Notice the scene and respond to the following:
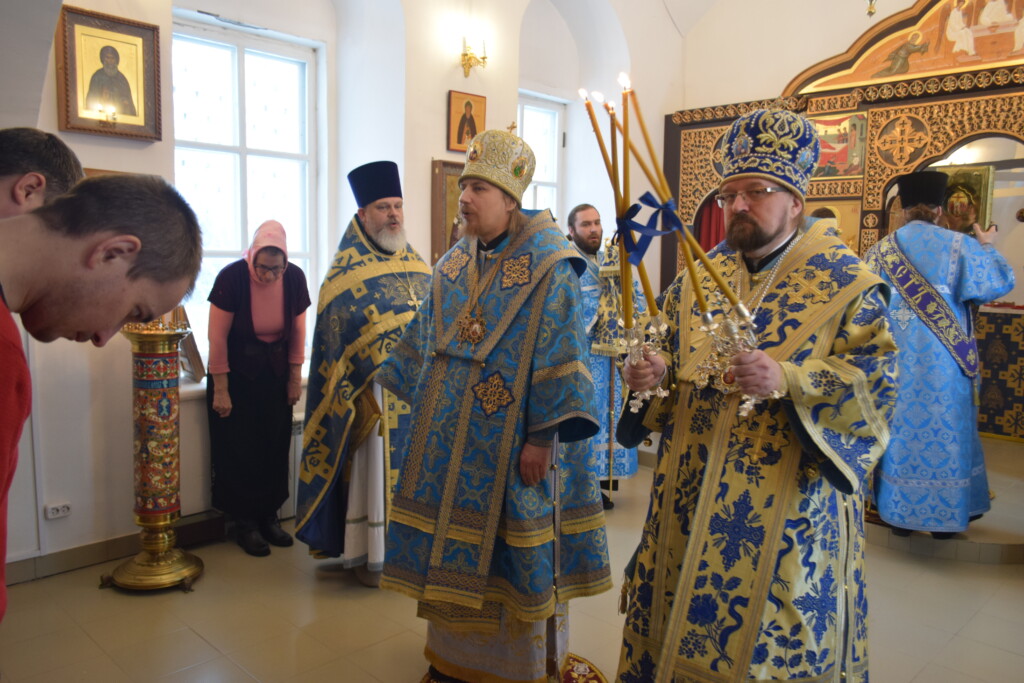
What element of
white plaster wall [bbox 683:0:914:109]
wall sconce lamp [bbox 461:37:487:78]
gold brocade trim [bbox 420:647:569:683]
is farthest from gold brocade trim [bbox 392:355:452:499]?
white plaster wall [bbox 683:0:914:109]

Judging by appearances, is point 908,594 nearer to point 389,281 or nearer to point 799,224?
point 799,224

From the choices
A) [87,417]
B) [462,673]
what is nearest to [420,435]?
[462,673]

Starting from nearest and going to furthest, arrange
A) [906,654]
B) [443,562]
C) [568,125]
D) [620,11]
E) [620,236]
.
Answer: [620,236], [443,562], [906,654], [620,11], [568,125]

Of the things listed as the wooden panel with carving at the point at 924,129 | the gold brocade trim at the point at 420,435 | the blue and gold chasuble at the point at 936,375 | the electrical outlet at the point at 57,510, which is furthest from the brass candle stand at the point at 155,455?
the wooden panel with carving at the point at 924,129

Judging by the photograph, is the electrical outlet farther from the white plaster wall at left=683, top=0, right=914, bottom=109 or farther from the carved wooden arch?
the white plaster wall at left=683, top=0, right=914, bottom=109

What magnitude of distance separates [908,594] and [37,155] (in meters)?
4.03

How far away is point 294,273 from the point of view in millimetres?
4195

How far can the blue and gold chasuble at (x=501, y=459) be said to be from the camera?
2379 millimetres

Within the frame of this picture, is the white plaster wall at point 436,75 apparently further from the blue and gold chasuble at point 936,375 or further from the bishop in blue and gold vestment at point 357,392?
the blue and gold chasuble at point 936,375

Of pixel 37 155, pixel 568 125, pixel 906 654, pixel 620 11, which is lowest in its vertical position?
pixel 906 654

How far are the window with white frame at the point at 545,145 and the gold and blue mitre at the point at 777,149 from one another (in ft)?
16.2

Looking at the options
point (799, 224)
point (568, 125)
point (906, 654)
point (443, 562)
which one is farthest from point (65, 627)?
point (568, 125)

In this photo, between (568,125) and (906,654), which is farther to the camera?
(568,125)

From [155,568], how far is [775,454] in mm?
3031
